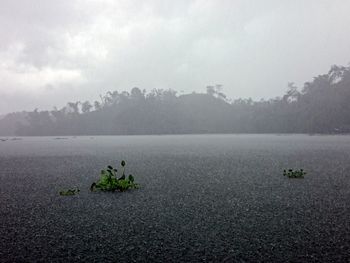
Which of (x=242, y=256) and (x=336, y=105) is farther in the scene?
(x=336, y=105)

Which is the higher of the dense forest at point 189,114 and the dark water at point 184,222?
the dense forest at point 189,114

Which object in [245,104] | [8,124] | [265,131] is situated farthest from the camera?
[8,124]

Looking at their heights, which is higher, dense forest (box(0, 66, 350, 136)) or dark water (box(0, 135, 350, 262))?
dense forest (box(0, 66, 350, 136))

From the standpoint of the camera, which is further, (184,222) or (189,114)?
(189,114)

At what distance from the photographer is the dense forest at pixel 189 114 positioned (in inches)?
3450

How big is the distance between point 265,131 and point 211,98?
3356 centimetres

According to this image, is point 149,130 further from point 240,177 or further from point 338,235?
point 338,235

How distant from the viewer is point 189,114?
4641 inches

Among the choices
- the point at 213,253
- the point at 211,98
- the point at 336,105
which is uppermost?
the point at 211,98

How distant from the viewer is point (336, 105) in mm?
78312

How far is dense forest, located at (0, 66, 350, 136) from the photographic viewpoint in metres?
87.6

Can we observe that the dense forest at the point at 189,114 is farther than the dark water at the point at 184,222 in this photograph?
Yes

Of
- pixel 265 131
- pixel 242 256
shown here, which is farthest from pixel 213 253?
pixel 265 131

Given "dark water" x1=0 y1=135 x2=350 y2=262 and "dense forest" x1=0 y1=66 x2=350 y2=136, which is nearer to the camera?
"dark water" x1=0 y1=135 x2=350 y2=262
